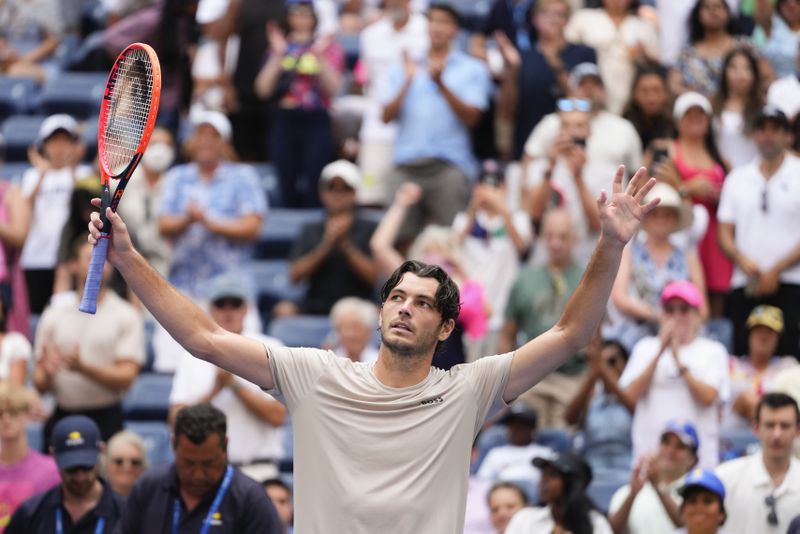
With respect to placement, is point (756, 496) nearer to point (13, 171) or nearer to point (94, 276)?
point (94, 276)

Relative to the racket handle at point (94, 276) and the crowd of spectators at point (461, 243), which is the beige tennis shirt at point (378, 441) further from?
the crowd of spectators at point (461, 243)

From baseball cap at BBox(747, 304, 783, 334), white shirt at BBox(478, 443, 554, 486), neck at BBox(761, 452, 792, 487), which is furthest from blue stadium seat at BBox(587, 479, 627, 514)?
baseball cap at BBox(747, 304, 783, 334)

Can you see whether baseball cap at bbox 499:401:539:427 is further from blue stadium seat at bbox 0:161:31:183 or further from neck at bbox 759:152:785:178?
blue stadium seat at bbox 0:161:31:183

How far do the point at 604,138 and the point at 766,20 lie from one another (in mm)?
2187

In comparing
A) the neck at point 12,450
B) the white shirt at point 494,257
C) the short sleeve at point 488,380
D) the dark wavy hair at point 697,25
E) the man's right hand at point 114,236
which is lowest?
the short sleeve at point 488,380

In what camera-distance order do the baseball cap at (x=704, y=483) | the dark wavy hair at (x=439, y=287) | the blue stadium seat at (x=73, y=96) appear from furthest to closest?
the blue stadium seat at (x=73, y=96) < the baseball cap at (x=704, y=483) < the dark wavy hair at (x=439, y=287)

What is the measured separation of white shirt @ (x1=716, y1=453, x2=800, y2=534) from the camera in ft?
28.8

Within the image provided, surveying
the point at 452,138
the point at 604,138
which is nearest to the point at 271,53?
the point at 452,138

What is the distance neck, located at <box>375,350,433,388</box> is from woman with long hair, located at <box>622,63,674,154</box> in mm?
6954

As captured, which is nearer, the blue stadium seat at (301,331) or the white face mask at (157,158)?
the blue stadium seat at (301,331)

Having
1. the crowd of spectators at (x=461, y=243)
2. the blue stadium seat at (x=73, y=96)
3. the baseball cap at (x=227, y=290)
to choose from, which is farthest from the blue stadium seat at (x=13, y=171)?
the baseball cap at (x=227, y=290)

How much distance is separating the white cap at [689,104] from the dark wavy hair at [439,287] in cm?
622

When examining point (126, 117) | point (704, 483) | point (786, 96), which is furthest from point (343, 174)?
point (126, 117)

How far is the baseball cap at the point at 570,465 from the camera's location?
8.92 metres
